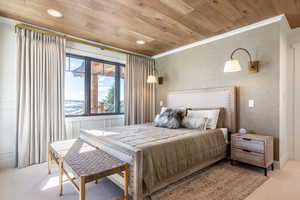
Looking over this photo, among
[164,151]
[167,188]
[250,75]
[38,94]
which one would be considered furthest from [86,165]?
[250,75]

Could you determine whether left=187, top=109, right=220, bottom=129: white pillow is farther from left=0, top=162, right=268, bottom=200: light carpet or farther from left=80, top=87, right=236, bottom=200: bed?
left=0, top=162, right=268, bottom=200: light carpet

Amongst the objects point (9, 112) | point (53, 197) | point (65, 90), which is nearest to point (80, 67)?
point (65, 90)

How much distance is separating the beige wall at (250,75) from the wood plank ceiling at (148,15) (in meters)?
0.29

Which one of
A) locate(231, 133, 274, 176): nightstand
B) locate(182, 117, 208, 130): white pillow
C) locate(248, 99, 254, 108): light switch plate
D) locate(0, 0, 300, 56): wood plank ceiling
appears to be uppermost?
locate(0, 0, 300, 56): wood plank ceiling

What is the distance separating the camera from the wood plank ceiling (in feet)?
7.56

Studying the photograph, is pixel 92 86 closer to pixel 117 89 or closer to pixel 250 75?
pixel 117 89

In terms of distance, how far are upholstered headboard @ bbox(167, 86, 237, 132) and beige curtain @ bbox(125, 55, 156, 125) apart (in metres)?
0.76

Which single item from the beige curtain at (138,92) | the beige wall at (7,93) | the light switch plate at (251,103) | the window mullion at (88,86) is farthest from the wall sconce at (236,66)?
the beige wall at (7,93)

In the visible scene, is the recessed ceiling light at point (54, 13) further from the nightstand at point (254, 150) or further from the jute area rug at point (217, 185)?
the nightstand at point (254, 150)

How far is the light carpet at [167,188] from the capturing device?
1.89 meters

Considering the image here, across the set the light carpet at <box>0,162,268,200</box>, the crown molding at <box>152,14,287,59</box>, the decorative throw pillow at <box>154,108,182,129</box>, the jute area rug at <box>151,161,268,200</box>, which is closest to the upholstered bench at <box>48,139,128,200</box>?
the light carpet at <box>0,162,268,200</box>

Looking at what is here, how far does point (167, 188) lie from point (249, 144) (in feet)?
5.11

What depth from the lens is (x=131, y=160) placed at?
1.72 metres

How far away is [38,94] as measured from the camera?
2.91 meters
